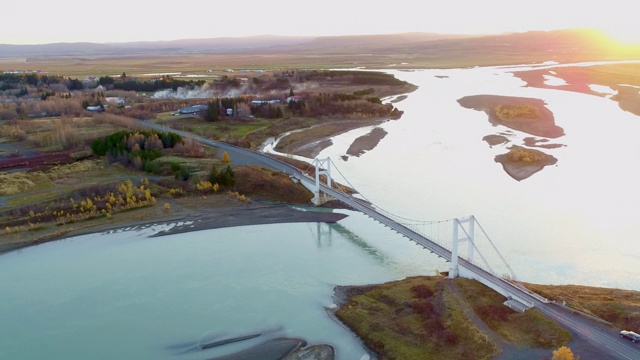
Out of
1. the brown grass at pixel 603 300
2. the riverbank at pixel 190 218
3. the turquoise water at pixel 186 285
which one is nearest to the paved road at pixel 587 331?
the brown grass at pixel 603 300

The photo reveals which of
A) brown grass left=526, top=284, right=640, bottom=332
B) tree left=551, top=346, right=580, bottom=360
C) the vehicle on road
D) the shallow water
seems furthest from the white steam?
tree left=551, top=346, right=580, bottom=360

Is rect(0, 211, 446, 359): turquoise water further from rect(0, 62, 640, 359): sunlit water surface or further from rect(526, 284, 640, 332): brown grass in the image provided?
rect(526, 284, 640, 332): brown grass

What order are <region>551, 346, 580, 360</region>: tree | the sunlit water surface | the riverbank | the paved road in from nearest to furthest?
1. <region>551, 346, 580, 360</region>: tree
2. the paved road
3. the sunlit water surface
4. the riverbank

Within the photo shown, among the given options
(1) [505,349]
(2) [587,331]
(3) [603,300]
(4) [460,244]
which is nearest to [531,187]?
(4) [460,244]

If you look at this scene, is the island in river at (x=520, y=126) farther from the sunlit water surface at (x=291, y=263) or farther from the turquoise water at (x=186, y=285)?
the turquoise water at (x=186, y=285)

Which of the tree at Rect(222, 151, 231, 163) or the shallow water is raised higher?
the tree at Rect(222, 151, 231, 163)

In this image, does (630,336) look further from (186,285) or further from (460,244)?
(186,285)
